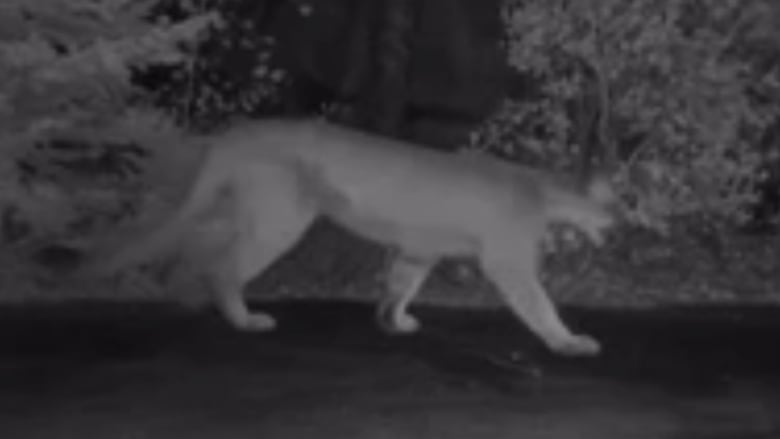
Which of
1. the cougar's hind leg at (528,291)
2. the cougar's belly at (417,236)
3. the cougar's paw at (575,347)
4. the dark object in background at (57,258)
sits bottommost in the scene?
the dark object in background at (57,258)

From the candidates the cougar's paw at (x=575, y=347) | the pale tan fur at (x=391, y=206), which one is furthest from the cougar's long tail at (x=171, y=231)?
the cougar's paw at (x=575, y=347)

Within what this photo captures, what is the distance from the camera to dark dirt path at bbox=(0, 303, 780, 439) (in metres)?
2.89

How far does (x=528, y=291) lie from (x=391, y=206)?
0.44 meters

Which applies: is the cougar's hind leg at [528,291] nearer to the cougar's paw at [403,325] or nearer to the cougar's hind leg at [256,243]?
the cougar's paw at [403,325]

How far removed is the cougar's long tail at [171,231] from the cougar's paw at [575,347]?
101 centimetres

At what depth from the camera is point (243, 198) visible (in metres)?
3.56

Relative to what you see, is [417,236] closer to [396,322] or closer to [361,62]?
[396,322]

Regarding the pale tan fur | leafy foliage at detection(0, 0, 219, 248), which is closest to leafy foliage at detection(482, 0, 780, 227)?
the pale tan fur

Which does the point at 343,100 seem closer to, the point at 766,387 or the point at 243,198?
the point at 243,198

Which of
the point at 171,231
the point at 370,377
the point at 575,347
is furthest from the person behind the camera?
the point at 171,231

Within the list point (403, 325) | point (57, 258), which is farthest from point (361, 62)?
point (57, 258)

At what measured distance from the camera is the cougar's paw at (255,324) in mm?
3578

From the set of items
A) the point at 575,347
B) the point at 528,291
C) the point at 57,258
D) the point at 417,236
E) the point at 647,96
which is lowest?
the point at 57,258

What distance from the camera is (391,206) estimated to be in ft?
11.5
